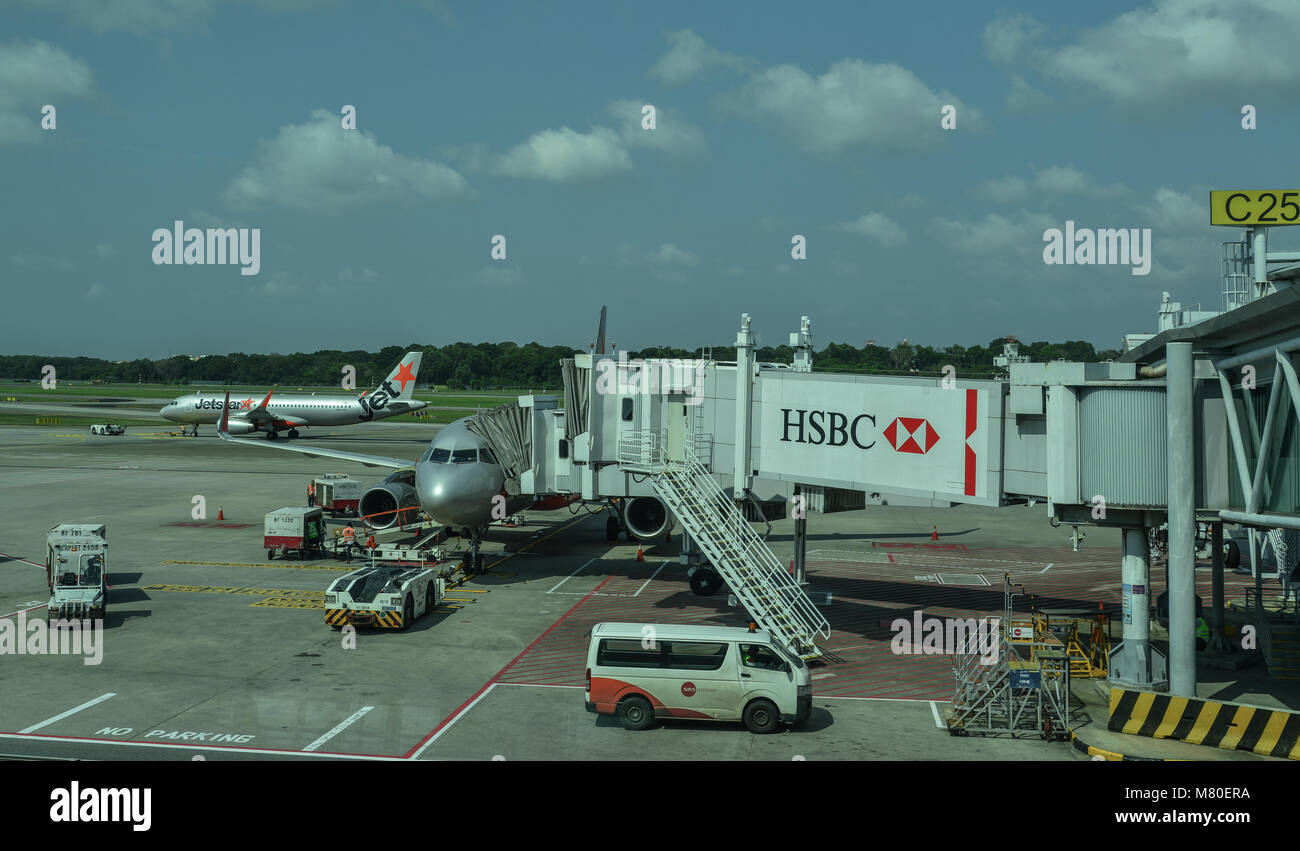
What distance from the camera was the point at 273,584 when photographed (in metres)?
37.9

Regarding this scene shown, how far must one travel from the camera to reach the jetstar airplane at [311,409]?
111 m

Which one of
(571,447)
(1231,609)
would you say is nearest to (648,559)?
(571,447)

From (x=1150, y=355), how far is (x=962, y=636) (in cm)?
1044

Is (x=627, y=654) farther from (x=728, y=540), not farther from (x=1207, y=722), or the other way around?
(x=1207, y=722)

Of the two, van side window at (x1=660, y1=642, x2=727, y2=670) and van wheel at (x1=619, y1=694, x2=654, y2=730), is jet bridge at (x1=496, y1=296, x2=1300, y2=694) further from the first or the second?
van wheel at (x1=619, y1=694, x2=654, y2=730)

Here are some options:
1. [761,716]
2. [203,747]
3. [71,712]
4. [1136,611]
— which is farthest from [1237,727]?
[71,712]

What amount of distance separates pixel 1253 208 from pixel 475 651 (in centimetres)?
3367

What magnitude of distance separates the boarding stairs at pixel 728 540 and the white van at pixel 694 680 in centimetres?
430

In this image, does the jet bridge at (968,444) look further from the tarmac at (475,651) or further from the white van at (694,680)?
the white van at (694,680)

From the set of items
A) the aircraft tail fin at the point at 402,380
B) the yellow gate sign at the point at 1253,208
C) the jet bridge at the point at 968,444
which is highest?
the yellow gate sign at the point at 1253,208

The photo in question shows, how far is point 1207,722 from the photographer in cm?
2086

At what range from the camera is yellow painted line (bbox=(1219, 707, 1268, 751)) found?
20609 millimetres

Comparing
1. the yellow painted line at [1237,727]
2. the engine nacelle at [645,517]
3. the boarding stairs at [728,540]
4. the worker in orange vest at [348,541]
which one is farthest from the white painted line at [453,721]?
the worker in orange vest at [348,541]
